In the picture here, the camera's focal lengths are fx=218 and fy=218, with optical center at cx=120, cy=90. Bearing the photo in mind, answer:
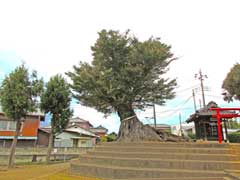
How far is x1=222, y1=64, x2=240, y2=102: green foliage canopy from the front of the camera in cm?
1631

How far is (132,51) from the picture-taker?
1312cm

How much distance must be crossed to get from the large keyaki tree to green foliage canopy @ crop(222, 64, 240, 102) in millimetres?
5761

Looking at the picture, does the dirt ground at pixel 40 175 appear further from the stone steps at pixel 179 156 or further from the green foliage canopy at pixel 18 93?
the green foliage canopy at pixel 18 93

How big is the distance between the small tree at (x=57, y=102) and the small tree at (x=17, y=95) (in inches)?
44.5

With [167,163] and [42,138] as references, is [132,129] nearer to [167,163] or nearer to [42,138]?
[167,163]

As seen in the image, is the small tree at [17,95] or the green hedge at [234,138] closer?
the small tree at [17,95]

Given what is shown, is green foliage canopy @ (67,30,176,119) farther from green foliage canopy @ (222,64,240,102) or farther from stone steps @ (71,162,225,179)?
green foliage canopy @ (222,64,240,102)

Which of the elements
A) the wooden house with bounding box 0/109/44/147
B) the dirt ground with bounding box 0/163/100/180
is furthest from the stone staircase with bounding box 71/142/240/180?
the wooden house with bounding box 0/109/44/147

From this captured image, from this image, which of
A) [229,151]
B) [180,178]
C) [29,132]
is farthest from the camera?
[29,132]

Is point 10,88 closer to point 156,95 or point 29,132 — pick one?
point 156,95

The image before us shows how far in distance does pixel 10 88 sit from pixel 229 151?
44.9 feet

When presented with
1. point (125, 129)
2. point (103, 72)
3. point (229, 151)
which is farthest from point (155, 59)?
point (229, 151)

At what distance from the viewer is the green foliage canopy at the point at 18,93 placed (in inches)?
581

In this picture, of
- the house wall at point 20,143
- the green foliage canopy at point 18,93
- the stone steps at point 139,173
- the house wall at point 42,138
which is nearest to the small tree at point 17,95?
Result: the green foliage canopy at point 18,93
